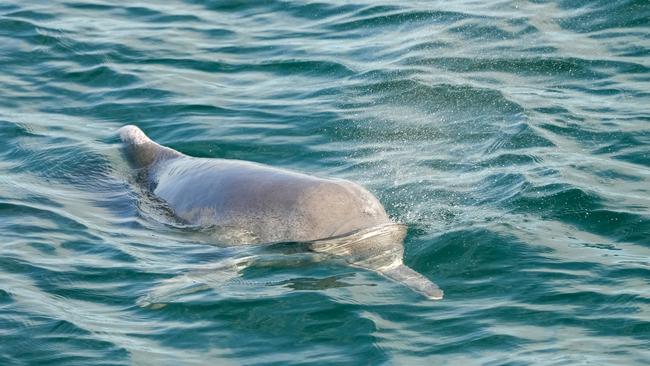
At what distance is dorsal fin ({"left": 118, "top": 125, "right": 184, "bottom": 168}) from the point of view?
12531 millimetres

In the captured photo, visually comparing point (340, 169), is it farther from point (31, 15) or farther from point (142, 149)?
point (31, 15)

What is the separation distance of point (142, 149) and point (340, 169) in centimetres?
220

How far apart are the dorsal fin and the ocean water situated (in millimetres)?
186

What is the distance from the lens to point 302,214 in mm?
9805

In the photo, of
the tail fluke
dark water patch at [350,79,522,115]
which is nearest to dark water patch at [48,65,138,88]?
dark water patch at [350,79,522,115]

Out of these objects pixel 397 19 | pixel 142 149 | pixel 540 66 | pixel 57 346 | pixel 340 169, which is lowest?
pixel 57 346

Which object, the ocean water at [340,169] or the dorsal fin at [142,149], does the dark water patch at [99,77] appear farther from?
the dorsal fin at [142,149]

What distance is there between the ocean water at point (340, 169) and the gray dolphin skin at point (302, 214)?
16 centimetres

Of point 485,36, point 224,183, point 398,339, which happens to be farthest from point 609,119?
point 398,339

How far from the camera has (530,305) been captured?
871 centimetres

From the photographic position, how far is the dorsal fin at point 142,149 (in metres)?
12.5

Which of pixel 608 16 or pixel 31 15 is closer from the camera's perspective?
pixel 608 16

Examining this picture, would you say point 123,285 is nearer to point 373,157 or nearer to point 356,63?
point 373,157

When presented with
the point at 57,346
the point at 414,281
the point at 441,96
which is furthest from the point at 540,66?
the point at 57,346
